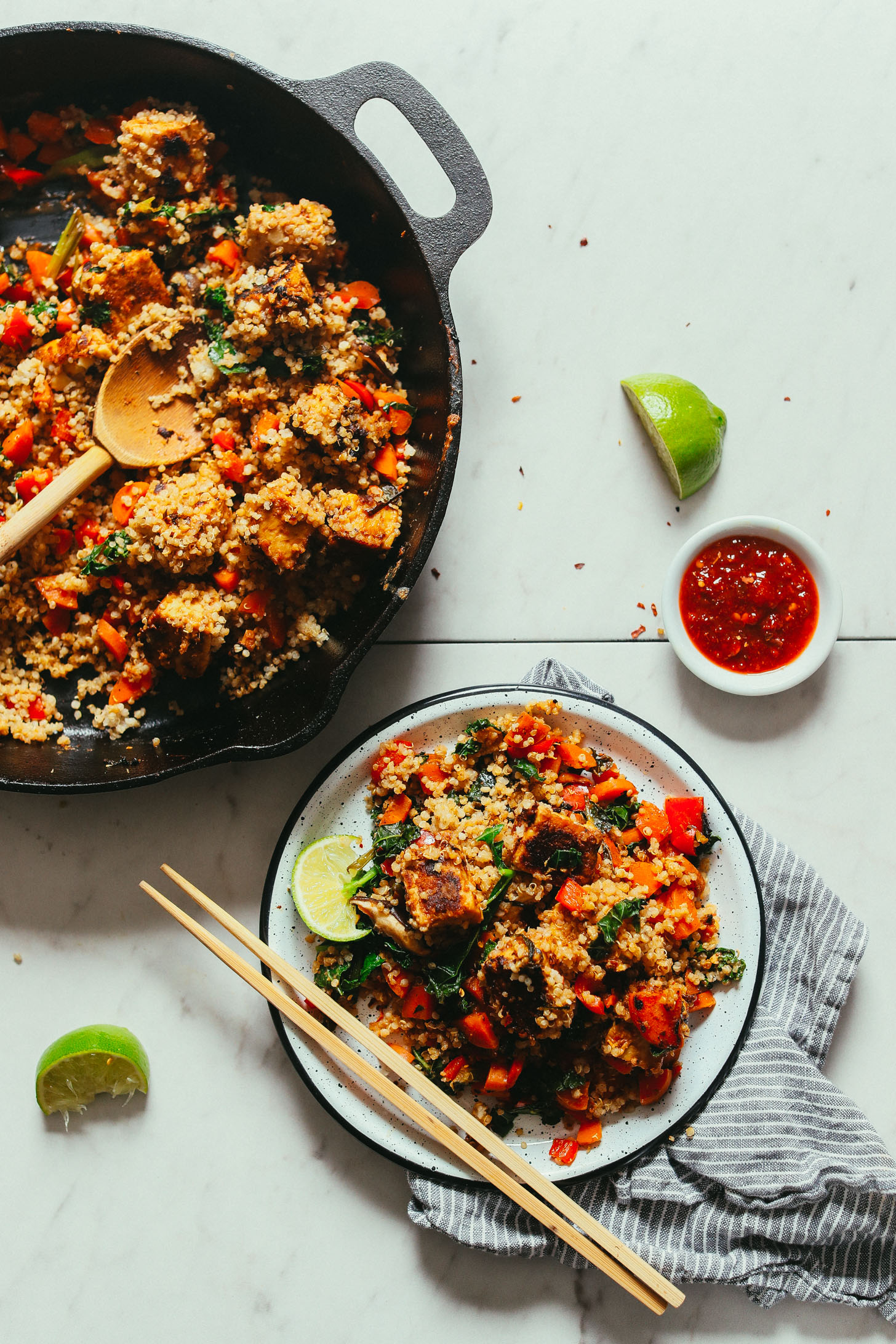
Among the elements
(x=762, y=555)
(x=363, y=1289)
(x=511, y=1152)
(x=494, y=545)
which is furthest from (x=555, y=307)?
(x=363, y=1289)

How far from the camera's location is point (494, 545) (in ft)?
9.07

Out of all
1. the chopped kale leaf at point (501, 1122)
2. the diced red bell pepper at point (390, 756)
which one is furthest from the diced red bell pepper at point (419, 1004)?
the diced red bell pepper at point (390, 756)

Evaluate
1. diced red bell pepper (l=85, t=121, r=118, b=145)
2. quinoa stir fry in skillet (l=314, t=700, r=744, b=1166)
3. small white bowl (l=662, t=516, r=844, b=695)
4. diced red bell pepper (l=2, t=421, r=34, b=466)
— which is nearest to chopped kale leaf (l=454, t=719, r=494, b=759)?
quinoa stir fry in skillet (l=314, t=700, r=744, b=1166)

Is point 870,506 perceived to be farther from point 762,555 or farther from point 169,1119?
point 169,1119

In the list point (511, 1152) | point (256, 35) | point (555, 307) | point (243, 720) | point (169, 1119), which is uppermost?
point (256, 35)

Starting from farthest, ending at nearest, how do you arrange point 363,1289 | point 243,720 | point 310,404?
point 363,1289 < point 243,720 < point 310,404

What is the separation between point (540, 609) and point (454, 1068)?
1.30 meters

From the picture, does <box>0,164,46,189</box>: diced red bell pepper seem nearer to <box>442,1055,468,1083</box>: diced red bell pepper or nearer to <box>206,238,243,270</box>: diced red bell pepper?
<box>206,238,243,270</box>: diced red bell pepper

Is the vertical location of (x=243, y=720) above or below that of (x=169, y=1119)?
above

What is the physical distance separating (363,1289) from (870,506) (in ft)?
9.13

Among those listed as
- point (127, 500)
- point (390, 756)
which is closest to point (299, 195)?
point (127, 500)

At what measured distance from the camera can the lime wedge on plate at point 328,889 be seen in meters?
2.40

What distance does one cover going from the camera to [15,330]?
245 centimetres

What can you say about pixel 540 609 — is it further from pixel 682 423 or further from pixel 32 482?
pixel 32 482
